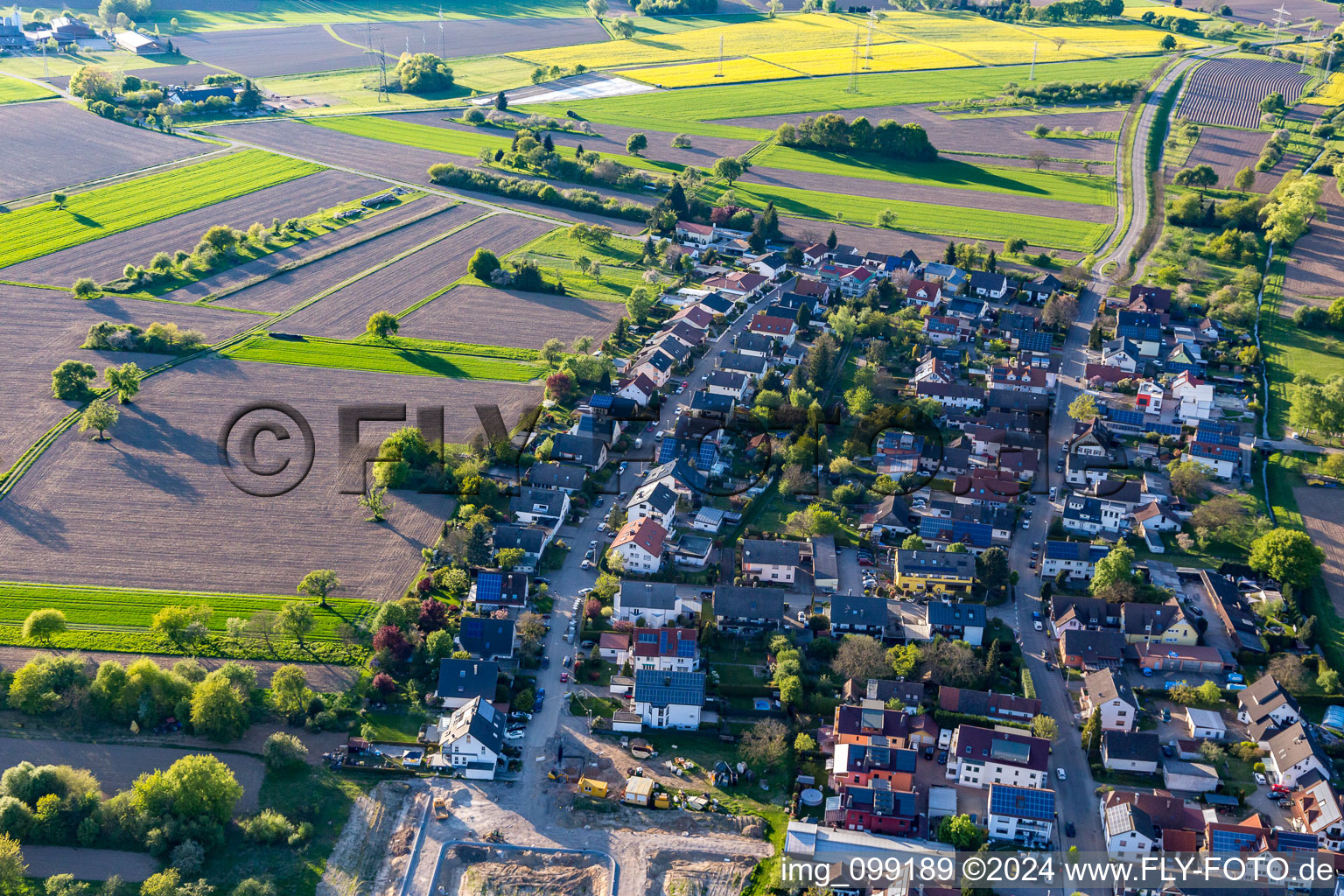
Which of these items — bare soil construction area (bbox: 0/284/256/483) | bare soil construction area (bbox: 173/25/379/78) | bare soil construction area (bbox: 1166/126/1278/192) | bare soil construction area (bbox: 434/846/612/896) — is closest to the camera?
bare soil construction area (bbox: 434/846/612/896)

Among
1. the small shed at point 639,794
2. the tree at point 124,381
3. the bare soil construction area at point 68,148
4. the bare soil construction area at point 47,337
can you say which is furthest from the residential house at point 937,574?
the bare soil construction area at point 68,148

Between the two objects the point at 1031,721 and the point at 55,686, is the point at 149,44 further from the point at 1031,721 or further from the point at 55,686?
the point at 1031,721

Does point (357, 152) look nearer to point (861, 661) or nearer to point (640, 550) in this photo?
point (640, 550)

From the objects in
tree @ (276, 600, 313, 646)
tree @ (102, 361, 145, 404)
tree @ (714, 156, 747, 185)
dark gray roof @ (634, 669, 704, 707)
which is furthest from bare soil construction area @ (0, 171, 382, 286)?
dark gray roof @ (634, 669, 704, 707)

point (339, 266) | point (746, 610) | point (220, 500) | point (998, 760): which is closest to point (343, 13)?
point (339, 266)

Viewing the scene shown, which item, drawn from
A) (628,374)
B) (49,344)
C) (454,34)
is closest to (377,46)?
(454,34)

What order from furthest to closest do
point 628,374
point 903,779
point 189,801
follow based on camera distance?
point 628,374, point 903,779, point 189,801

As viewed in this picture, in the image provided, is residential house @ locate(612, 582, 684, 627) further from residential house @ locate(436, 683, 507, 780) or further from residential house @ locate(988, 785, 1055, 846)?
residential house @ locate(988, 785, 1055, 846)
